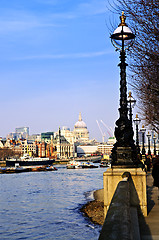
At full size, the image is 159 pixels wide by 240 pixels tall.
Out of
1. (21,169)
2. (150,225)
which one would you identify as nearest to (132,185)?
(150,225)

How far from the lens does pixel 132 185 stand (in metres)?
12.2

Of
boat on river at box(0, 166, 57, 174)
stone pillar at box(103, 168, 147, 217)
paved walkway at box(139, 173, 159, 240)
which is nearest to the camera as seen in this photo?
paved walkway at box(139, 173, 159, 240)

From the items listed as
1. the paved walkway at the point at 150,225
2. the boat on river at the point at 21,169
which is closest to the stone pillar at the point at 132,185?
the paved walkway at the point at 150,225

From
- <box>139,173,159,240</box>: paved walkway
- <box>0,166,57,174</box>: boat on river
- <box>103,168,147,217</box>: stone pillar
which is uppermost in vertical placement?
<box>103,168,147,217</box>: stone pillar

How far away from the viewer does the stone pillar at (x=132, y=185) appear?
1231cm

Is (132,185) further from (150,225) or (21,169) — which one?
(21,169)

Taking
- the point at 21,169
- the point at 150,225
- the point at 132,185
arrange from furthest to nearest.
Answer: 1. the point at 21,169
2. the point at 132,185
3. the point at 150,225

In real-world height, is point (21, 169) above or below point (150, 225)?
below

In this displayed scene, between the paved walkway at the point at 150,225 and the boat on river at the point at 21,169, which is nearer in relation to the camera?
the paved walkway at the point at 150,225

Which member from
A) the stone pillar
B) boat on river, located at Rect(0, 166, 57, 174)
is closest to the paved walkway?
the stone pillar

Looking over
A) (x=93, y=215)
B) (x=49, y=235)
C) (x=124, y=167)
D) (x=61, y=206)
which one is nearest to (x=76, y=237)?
(x=49, y=235)

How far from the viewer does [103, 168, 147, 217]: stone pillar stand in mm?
12312

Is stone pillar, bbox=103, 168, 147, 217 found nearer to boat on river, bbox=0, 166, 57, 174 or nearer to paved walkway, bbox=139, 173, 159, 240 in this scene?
paved walkway, bbox=139, 173, 159, 240

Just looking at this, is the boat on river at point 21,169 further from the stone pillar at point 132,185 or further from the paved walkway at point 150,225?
the stone pillar at point 132,185
